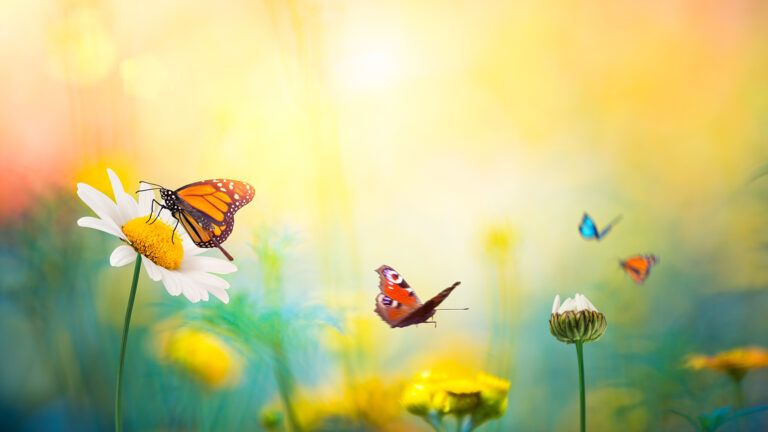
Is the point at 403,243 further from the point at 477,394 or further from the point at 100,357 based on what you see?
the point at 100,357

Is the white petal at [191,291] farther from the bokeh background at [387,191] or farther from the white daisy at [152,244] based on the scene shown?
the bokeh background at [387,191]

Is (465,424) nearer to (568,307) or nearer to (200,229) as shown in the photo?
(568,307)

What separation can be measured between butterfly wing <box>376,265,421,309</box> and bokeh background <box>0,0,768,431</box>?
157mm

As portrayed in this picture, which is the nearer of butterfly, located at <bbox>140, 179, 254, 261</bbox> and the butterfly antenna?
butterfly, located at <bbox>140, 179, 254, 261</bbox>

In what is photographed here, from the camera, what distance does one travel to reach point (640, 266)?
4.67 feet

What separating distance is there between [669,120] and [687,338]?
0.43m

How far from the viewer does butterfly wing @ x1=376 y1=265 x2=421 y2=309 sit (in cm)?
122

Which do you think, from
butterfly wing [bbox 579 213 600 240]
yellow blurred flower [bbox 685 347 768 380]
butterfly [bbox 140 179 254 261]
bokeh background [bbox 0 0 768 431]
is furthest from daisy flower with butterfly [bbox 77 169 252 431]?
yellow blurred flower [bbox 685 347 768 380]

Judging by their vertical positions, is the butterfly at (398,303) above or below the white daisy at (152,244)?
below

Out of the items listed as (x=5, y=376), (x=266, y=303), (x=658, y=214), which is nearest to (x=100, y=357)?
(x=5, y=376)

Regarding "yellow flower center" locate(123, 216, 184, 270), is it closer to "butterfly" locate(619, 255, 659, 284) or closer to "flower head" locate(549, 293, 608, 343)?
"flower head" locate(549, 293, 608, 343)

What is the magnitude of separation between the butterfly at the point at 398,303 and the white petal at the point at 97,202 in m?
0.48

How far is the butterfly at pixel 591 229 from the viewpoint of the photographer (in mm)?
1427

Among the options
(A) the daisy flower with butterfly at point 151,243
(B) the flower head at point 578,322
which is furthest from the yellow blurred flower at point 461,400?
(A) the daisy flower with butterfly at point 151,243
